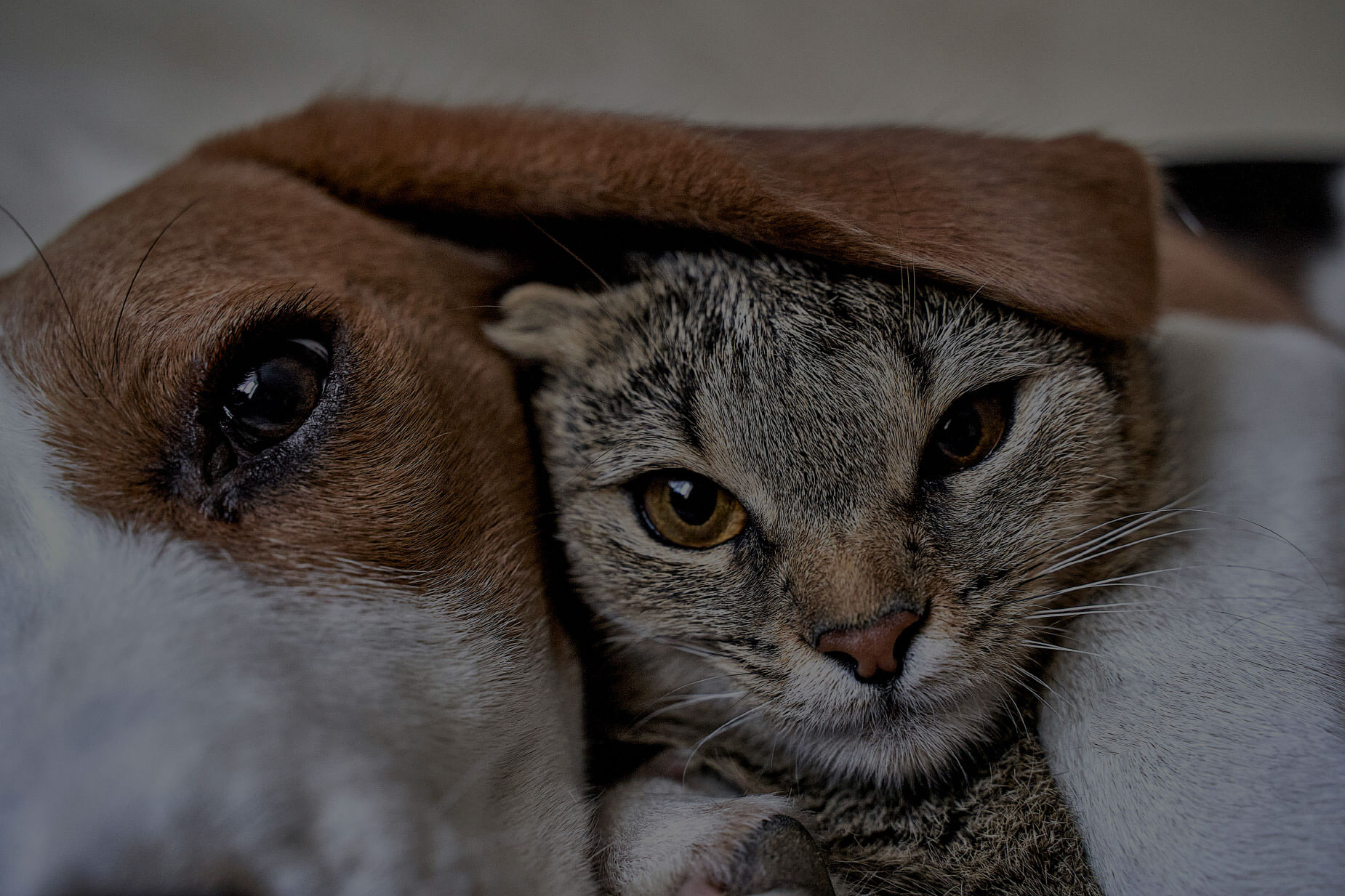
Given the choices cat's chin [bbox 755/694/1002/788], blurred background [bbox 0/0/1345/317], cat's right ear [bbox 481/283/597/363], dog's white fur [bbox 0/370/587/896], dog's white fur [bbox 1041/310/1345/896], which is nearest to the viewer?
dog's white fur [bbox 0/370/587/896]

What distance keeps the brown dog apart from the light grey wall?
0.38 m

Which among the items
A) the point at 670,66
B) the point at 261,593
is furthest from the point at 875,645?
the point at 670,66

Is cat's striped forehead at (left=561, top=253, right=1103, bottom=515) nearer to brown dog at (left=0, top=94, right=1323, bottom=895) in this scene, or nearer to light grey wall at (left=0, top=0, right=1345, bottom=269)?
brown dog at (left=0, top=94, right=1323, bottom=895)

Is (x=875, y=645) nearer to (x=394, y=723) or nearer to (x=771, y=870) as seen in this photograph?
(x=771, y=870)

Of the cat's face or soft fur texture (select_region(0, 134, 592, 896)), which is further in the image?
the cat's face

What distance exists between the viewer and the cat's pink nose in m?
0.73

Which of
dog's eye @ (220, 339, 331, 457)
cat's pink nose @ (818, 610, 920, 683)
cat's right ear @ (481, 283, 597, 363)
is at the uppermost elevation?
cat's right ear @ (481, 283, 597, 363)

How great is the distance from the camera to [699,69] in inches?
77.2

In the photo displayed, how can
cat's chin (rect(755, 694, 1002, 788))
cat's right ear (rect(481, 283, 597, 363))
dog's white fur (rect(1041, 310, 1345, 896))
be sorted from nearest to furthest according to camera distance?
dog's white fur (rect(1041, 310, 1345, 896)) → cat's chin (rect(755, 694, 1002, 788)) → cat's right ear (rect(481, 283, 597, 363))

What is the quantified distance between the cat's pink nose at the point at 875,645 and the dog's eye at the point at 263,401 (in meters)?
0.46

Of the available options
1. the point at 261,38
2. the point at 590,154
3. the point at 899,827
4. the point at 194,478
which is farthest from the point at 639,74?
the point at 899,827

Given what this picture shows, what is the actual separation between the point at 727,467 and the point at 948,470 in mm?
197

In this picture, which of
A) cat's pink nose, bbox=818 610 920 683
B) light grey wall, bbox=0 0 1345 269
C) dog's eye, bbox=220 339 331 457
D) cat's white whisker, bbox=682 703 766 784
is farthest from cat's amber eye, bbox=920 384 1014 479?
light grey wall, bbox=0 0 1345 269

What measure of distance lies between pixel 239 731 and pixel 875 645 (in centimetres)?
46
